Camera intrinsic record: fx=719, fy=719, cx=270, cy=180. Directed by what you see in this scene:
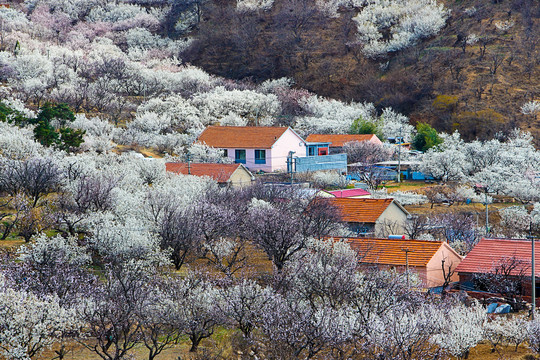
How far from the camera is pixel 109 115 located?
171ft

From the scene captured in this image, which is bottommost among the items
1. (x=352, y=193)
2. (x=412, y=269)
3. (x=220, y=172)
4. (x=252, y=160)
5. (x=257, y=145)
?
(x=412, y=269)

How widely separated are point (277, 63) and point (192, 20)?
1820 centimetres

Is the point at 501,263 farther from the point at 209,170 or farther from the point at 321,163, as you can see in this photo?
the point at 321,163

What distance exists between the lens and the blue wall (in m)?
43.6

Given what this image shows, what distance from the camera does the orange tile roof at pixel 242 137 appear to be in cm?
4531

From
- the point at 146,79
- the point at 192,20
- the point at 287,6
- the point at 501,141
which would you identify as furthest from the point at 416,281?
the point at 192,20

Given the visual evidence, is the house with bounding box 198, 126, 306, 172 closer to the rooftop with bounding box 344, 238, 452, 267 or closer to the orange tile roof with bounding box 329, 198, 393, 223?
the orange tile roof with bounding box 329, 198, 393, 223

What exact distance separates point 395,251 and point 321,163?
67.5ft

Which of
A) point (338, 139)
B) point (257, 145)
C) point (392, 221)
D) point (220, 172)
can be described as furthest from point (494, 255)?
point (338, 139)

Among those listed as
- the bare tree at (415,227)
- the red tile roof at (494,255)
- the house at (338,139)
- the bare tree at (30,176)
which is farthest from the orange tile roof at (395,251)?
the house at (338,139)

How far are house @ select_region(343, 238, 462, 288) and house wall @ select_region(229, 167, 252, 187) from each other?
1223 centimetres

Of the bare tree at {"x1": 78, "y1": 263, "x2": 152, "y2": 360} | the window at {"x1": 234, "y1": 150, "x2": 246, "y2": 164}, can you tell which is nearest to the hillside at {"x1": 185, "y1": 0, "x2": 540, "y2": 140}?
the window at {"x1": 234, "y1": 150, "x2": 246, "y2": 164}

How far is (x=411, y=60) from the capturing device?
6681cm

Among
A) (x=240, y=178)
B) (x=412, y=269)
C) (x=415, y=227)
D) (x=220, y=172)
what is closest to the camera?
(x=412, y=269)
